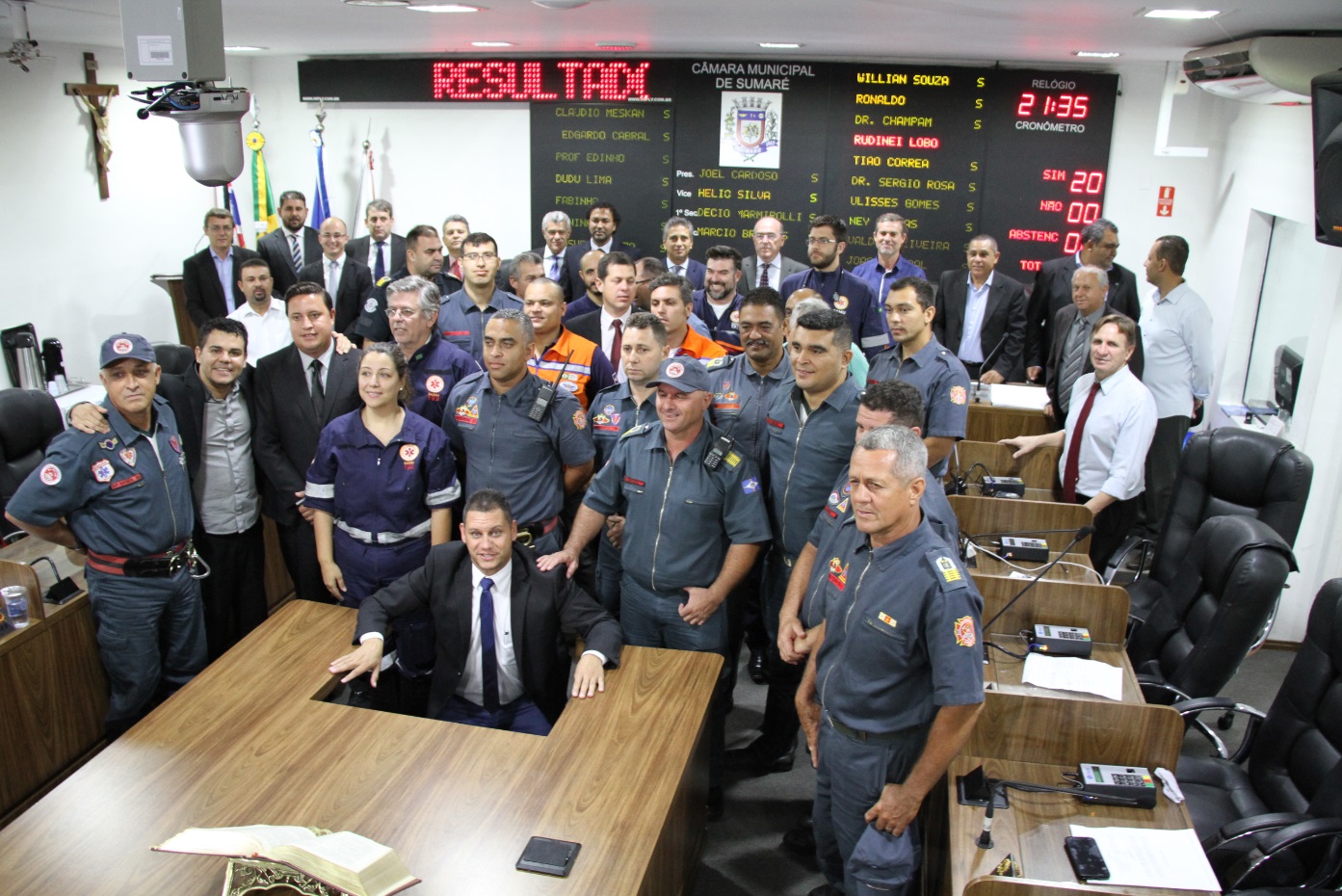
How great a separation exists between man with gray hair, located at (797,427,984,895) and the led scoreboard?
17.3ft

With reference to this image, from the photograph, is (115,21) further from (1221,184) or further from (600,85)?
(1221,184)

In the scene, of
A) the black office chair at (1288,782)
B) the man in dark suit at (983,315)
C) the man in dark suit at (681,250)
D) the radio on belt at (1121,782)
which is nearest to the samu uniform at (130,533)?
the radio on belt at (1121,782)

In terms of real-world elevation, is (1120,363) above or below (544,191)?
below

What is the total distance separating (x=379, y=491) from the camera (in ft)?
12.0

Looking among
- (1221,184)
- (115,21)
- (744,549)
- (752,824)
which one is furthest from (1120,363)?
(115,21)

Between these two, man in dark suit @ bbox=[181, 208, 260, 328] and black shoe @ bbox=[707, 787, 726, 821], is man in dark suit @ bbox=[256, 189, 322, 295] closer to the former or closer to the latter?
man in dark suit @ bbox=[181, 208, 260, 328]

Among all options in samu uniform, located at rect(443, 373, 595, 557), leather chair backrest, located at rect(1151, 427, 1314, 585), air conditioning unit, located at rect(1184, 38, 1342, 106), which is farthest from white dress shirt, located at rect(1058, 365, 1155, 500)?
samu uniform, located at rect(443, 373, 595, 557)

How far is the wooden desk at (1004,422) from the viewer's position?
5043mm

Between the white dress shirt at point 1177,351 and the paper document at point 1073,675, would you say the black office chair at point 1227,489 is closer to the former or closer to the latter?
the paper document at point 1073,675

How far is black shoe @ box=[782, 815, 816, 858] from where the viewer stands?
3.50 metres

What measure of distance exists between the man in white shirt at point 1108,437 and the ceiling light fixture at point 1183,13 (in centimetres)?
125

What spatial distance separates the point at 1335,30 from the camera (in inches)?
163

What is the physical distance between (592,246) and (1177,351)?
3.95 meters

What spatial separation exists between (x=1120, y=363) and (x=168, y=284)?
7207 mm
